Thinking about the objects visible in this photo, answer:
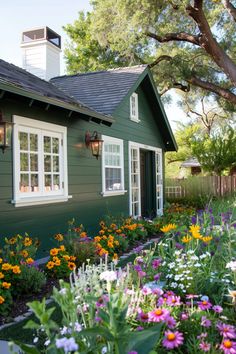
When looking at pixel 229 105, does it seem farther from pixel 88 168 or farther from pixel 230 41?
pixel 88 168

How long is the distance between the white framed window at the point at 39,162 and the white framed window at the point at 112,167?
5.83 feet

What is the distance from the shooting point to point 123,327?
1.72 m

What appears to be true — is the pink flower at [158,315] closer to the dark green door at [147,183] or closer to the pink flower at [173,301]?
the pink flower at [173,301]

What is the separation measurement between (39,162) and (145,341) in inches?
187

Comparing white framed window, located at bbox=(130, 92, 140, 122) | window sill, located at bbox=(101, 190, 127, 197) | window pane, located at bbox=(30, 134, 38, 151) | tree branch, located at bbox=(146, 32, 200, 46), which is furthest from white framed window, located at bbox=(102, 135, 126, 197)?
tree branch, located at bbox=(146, 32, 200, 46)

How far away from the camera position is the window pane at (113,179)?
8.82 m

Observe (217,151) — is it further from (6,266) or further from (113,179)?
(6,266)

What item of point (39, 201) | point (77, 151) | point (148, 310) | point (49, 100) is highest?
point (49, 100)

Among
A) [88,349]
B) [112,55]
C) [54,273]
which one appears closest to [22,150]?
[54,273]

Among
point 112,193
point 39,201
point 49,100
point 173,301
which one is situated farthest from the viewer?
point 112,193

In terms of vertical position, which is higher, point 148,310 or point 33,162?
point 33,162

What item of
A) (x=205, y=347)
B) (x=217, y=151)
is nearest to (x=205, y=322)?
(x=205, y=347)

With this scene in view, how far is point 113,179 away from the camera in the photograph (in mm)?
9164

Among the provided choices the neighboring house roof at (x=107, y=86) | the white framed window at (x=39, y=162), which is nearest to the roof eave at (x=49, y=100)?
the white framed window at (x=39, y=162)
